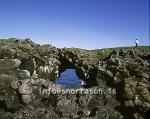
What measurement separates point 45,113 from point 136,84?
12.4 m

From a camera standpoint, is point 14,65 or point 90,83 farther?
point 90,83

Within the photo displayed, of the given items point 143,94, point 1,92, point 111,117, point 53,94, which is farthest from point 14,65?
point 143,94

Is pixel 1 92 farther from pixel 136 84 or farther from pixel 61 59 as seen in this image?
pixel 61 59

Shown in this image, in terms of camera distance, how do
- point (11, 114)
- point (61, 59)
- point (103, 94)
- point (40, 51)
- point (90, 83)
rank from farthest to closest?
1. point (61, 59)
2. point (40, 51)
3. point (90, 83)
4. point (103, 94)
5. point (11, 114)

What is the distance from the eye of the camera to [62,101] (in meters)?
35.9

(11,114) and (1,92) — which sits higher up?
(1,92)

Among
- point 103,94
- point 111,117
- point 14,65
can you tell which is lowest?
point 111,117

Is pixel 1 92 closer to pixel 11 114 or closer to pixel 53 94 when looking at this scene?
pixel 11 114

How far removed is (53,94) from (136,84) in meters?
10.9

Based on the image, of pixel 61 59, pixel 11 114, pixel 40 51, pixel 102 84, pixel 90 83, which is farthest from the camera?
pixel 61 59

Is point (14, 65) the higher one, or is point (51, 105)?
point (14, 65)

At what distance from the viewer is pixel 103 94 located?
3738cm

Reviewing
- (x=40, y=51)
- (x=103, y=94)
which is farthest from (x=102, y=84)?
(x=40, y=51)

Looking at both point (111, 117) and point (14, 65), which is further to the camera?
point (14, 65)
